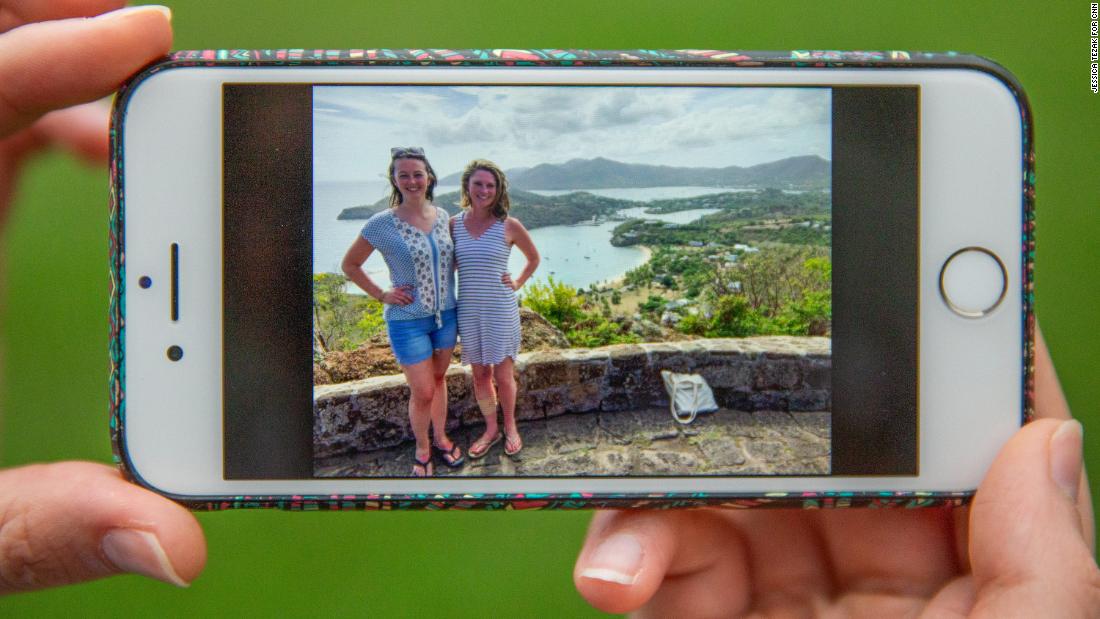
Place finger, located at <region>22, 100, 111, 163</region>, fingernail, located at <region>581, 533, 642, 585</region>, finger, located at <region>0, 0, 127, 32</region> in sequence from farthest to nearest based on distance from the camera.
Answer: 1. finger, located at <region>22, 100, 111, 163</region>
2. finger, located at <region>0, 0, 127, 32</region>
3. fingernail, located at <region>581, 533, 642, 585</region>

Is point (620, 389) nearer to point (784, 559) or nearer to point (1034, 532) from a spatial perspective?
point (784, 559)

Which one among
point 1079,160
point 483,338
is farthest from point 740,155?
point 1079,160

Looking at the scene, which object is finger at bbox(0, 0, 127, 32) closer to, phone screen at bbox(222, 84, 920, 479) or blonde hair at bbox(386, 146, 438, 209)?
phone screen at bbox(222, 84, 920, 479)

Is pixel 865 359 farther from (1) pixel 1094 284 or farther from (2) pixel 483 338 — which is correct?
(1) pixel 1094 284

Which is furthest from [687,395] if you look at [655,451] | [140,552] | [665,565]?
[140,552]

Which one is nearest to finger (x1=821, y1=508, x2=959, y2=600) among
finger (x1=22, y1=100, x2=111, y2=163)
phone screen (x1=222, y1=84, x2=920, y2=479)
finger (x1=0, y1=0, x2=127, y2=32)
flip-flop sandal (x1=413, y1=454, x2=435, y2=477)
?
phone screen (x1=222, y1=84, x2=920, y2=479)

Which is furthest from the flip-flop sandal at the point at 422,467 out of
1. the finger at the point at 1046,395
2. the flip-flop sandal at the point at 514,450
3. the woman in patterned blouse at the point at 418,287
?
the finger at the point at 1046,395
